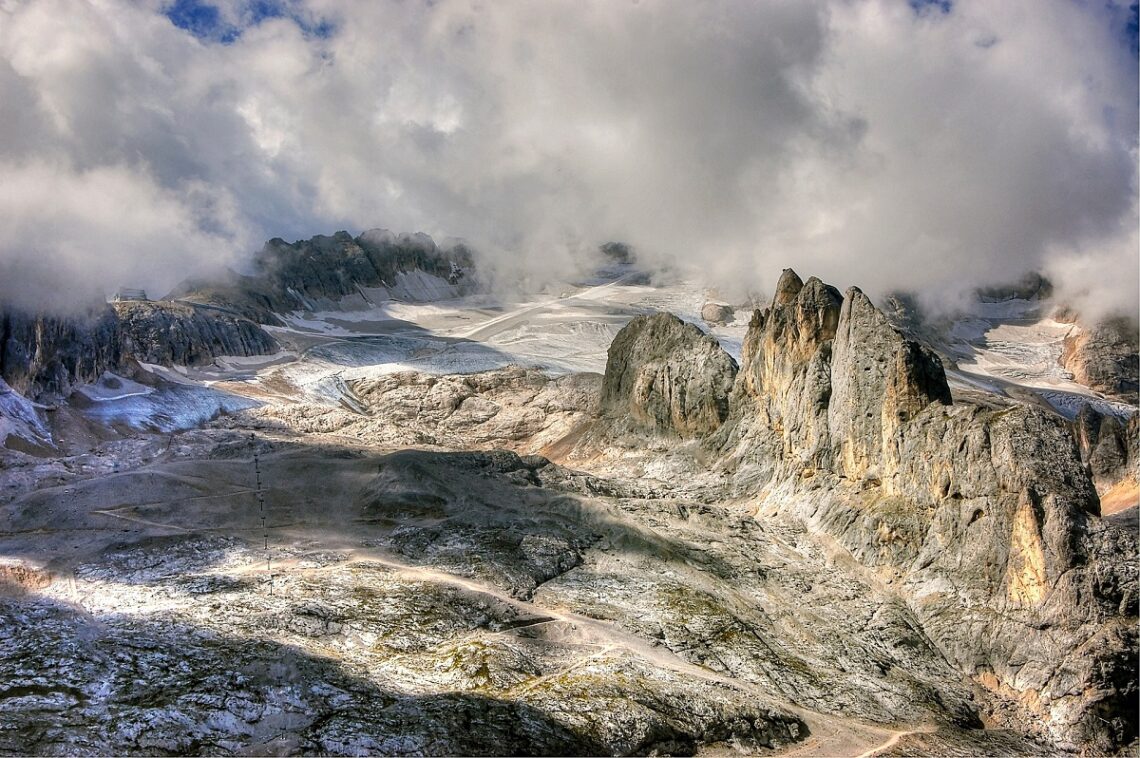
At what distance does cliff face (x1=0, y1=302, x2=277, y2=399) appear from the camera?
118188 mm

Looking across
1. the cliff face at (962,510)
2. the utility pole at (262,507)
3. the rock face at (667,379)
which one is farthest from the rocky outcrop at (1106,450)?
the utility pole at (262,507)

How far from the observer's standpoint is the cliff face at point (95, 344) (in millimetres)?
118188

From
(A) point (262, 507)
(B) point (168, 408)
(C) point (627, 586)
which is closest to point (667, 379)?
(C) point (627, 586)

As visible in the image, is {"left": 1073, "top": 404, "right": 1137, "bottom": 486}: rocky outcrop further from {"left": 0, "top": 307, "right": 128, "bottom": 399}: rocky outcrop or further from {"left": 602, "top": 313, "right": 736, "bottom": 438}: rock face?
{"left": 0, "top": 307, "right": 128, "bottom": 399}: rocky outcrop

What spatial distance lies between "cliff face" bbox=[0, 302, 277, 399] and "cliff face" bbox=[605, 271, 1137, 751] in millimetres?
92511

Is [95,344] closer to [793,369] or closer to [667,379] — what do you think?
[667,379]

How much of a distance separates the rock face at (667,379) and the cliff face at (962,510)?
16.3 meters

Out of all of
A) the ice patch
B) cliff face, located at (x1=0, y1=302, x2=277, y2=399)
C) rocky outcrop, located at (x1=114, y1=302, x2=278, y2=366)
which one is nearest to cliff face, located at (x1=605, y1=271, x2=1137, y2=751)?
the ice patch

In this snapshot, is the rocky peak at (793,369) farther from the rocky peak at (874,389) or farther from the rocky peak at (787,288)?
the rocky peak at (874,389)

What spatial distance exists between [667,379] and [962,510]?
188ft

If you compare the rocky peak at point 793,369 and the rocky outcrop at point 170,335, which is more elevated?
the rocky peak at point 793,369

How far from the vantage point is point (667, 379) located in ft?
384

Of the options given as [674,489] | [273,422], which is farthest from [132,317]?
[674,489]

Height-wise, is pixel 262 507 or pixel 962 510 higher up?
pixel 962 510
